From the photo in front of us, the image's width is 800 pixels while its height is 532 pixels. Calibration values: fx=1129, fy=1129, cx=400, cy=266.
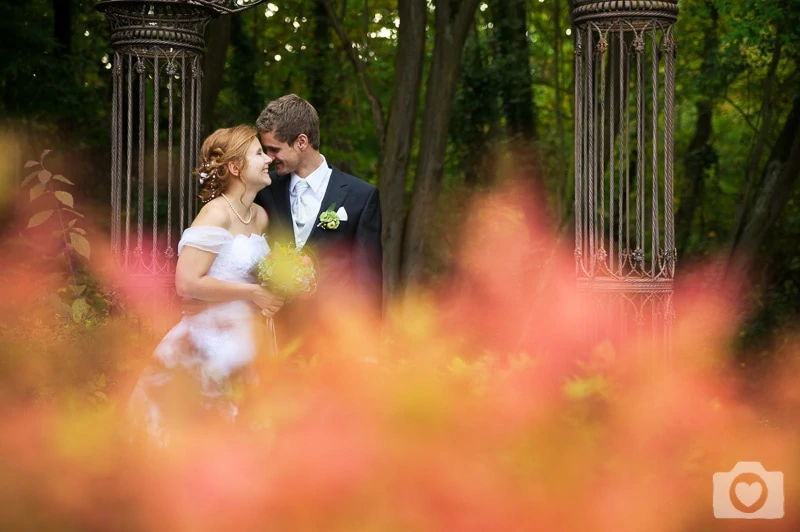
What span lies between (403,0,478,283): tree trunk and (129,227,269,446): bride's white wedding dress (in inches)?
219

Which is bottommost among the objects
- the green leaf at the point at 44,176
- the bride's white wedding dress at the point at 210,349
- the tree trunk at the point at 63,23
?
the bride's white wedding dress at the point at 210,349

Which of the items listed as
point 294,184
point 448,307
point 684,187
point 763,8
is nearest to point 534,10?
point 684,187

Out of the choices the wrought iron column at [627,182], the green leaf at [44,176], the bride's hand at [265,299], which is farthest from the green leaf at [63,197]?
the wrought iron column at [627,182]

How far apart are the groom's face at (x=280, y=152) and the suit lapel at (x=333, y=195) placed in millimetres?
197

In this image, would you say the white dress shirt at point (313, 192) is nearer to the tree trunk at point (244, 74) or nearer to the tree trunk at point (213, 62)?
the tree trunk at point (213, 62)

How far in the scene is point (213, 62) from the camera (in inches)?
422

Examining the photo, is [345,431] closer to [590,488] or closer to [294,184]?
[590,488]

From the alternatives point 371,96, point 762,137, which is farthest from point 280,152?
point 762,137

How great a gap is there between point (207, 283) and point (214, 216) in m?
0.28

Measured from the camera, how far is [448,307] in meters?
14.2

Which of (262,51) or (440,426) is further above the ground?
(262,51)

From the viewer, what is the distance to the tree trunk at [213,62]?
10.6m

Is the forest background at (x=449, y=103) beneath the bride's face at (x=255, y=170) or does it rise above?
above

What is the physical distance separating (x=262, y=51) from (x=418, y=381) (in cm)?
1409
